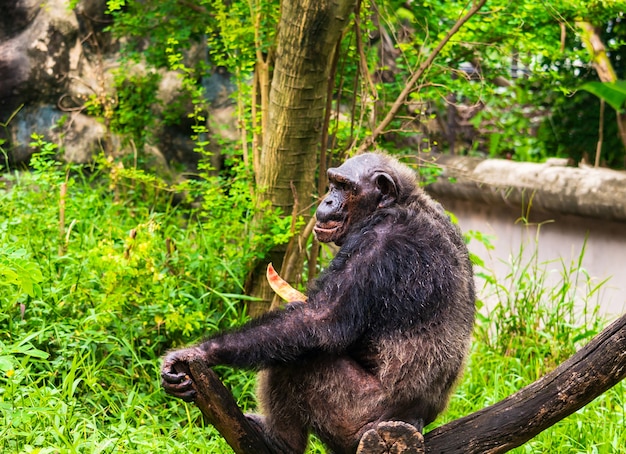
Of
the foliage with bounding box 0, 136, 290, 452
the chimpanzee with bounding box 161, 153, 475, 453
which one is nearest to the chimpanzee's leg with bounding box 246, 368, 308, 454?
the chimpanzee with bounding box 161, 153, 475, 453

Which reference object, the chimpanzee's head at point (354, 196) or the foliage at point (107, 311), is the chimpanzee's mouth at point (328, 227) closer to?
the chimpanzee's head at point (354, 196)

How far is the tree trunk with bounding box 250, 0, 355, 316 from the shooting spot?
5.16m

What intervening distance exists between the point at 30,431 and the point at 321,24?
116 inches

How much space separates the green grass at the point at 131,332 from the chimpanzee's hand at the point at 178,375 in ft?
2.94

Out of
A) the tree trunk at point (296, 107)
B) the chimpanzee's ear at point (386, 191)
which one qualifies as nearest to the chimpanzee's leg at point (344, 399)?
the chimpanzee's ear at point (386, 191)

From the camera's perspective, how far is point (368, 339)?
153 inches

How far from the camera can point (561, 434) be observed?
5180mm

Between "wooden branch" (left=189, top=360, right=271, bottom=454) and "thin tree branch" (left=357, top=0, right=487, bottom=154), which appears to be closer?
"wooden branch" (left=189, top=360, right=271, bottom=454)

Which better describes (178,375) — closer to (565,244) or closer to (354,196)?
(354,196)

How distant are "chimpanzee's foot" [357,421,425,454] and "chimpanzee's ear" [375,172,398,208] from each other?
1126 mm

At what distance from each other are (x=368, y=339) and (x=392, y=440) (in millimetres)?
497

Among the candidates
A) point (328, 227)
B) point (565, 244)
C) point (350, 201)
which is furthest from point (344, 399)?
point (565, 244)

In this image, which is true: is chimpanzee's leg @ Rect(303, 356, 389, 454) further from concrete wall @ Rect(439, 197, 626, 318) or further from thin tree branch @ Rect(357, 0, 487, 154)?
concrete wall @ Rect(439, 197, 626, 318)

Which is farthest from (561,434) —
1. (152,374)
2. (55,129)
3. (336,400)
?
(55,129)
